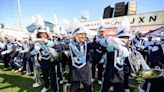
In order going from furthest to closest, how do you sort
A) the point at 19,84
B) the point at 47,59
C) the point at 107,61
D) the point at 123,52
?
the point at 19,84 < the point at 47,59 < the point at 107,61 < the point at 123,52

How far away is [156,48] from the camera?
5.77 m

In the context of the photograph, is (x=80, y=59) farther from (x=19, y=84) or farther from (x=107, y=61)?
(x=19, y=84)

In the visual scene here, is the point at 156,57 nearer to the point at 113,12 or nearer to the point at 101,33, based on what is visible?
the point at 101,33

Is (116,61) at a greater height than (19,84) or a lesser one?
greater

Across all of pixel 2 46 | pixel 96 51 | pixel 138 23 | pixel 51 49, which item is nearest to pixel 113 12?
pixel 138 23

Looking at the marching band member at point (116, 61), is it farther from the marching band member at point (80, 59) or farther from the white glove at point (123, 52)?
the marching band member at point (80, 59)

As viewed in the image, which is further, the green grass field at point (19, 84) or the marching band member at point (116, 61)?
the green grass field at point (19, 84)

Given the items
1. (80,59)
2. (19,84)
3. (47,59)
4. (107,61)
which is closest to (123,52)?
(107,61)

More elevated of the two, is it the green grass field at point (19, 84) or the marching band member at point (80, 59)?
the marching band member at point (80, 59)

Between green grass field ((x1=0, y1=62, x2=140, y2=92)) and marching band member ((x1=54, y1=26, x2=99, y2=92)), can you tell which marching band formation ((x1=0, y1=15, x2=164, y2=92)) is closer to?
marching band member ((x1=54, y1=26, x2=99, y2=92))

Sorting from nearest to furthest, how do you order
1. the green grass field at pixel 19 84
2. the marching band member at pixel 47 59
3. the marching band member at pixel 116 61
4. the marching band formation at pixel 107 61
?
the marching band formation at pixel 107 61
the marching band member at pixel 116 61
the marching band member at pixel 47 59
the green grass field at pixel 19 84

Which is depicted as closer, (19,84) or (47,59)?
(47,59)

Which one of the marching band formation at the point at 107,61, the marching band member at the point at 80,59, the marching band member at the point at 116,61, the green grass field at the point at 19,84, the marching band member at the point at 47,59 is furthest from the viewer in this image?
the green grass field at the point at 19,84

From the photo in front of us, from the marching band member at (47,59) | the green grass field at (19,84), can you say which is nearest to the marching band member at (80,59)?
the marching band member at (47,59)
